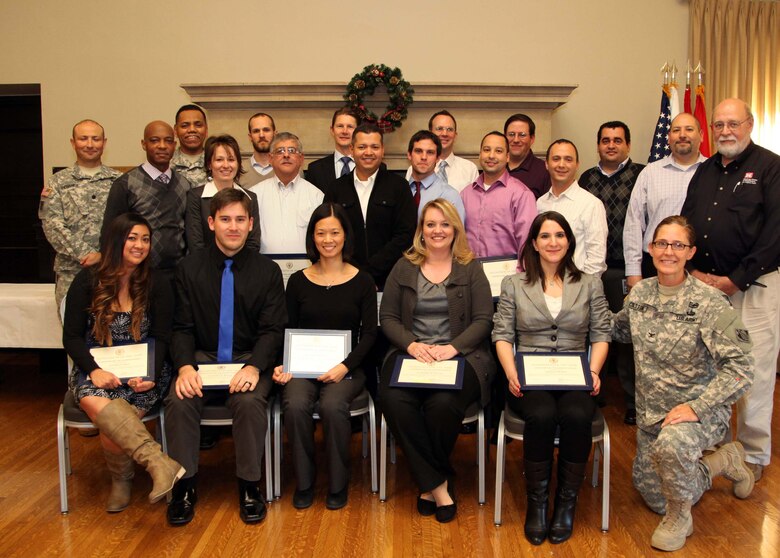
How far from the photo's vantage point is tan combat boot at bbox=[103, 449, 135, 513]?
3.27m

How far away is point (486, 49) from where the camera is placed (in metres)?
7.02

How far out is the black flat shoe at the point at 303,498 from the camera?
3.28 m

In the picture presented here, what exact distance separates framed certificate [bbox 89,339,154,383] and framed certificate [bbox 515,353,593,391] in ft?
5.78

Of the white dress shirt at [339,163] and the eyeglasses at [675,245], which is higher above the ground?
the white dress shirt at [339,163]

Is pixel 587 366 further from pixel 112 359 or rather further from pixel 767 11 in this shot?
pixel 767 11

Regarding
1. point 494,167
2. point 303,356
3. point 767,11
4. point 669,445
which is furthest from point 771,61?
point 303,356

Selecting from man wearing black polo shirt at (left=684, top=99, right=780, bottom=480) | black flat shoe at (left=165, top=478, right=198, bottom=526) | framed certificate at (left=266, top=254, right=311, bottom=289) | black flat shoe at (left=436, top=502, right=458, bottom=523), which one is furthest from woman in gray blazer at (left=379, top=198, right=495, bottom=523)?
man wearing black polo shirt at (left=684, top=99, right=780, bottom=480)

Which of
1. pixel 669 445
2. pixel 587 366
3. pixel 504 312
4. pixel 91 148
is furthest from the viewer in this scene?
pixel 91 148

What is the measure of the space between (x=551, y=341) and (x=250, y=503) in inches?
63.1

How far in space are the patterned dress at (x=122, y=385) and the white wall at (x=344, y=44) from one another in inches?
168

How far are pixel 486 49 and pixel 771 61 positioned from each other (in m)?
2.85

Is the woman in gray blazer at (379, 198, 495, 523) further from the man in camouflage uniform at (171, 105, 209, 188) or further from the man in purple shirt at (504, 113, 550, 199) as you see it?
the man in camouflage uniform at (171, 105, 209, 188)

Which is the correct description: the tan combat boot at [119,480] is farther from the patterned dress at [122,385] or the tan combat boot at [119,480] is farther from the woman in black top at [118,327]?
the patterned dress at [122,385]

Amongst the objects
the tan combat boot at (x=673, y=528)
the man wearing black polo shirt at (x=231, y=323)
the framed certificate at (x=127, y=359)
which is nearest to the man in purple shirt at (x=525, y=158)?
the man wearing black polo shirt at (x=231, y=323)
